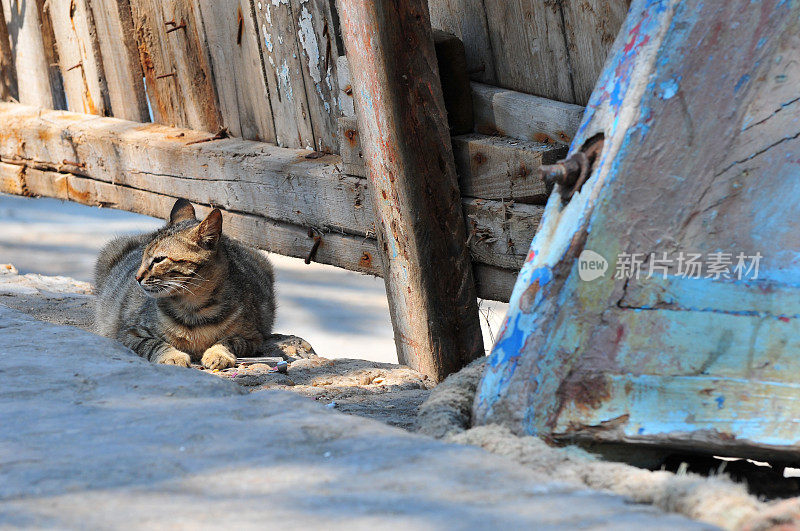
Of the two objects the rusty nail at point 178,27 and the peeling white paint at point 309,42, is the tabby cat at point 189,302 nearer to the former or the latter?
the peeling white paint at point 309,42

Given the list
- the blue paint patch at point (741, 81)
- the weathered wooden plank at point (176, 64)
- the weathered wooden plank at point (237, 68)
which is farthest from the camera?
the weathered wooden plank at point (176, 64)

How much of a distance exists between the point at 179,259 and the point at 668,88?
2.95m

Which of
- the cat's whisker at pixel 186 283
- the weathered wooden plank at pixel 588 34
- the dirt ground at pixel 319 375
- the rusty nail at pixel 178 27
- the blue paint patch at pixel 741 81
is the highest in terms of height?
the rusty nail at pixel 178 27

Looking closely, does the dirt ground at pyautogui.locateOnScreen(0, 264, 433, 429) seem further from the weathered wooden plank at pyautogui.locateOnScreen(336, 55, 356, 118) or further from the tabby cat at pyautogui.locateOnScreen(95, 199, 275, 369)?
the weathered wooden plank at pyautogui.locateOnScreen(336, 55, 356, 118)

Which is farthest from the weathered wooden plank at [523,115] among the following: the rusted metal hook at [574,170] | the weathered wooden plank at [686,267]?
the weathered wooden plank at [686,267]

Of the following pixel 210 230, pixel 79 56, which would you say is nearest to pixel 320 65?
pixel 210 230

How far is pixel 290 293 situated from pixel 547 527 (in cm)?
653

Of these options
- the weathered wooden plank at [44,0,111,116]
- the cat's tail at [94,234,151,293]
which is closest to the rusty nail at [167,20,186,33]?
the weathered wooden plank at [44,0,111,116]

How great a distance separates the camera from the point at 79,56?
21.1ft

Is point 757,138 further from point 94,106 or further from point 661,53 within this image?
point 94,106

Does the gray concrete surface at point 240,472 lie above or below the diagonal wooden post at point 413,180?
below

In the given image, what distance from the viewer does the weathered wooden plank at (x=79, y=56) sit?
6219 mm

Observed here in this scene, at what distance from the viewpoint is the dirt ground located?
337cm

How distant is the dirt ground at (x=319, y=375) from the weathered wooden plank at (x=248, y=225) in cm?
50
